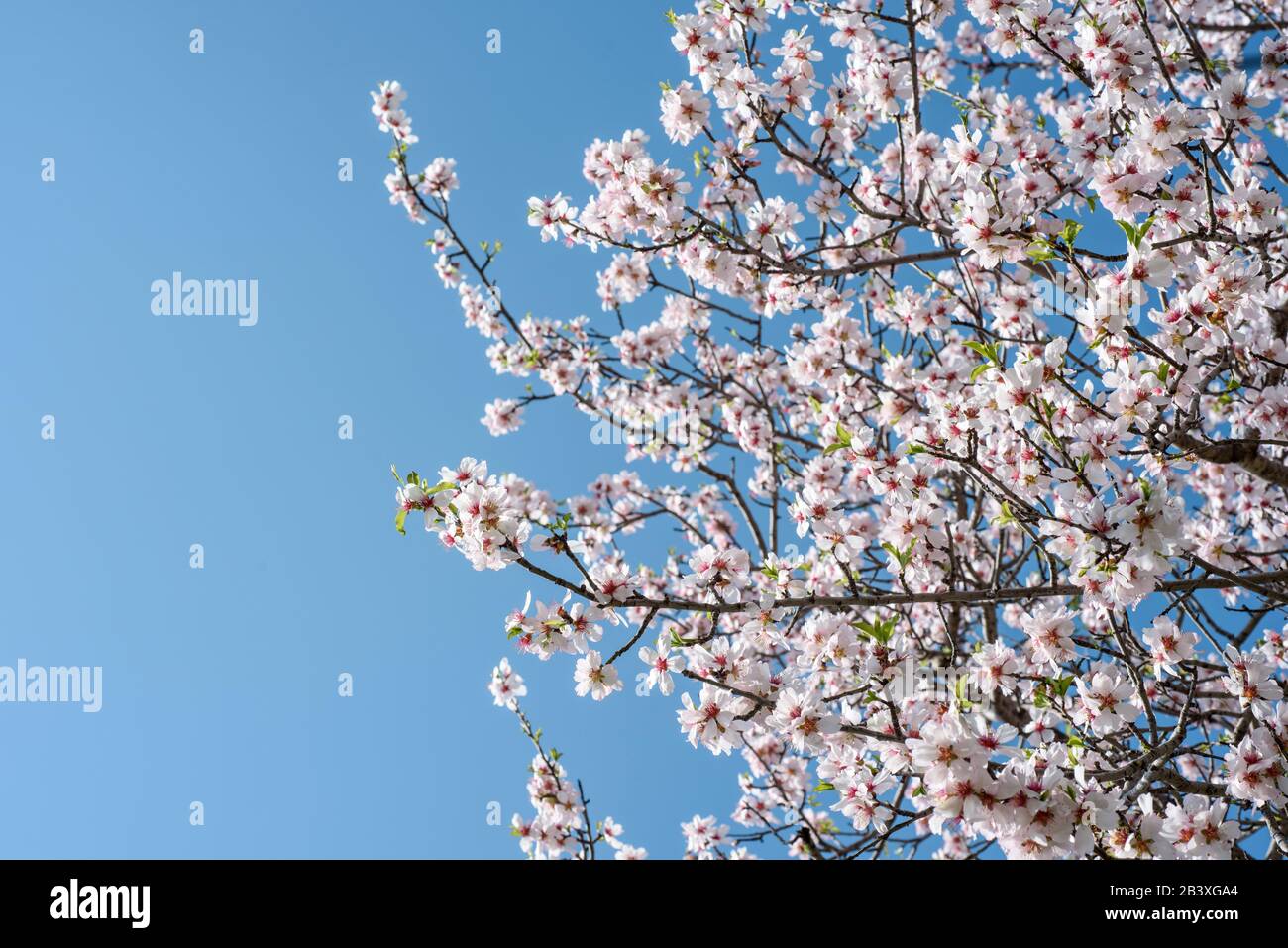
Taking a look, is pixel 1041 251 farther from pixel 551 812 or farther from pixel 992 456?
pixel 551 812

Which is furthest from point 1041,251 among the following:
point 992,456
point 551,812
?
point 551,812

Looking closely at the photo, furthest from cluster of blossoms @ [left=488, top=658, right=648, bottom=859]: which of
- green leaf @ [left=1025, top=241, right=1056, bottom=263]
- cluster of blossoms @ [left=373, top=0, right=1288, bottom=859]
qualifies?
green leaf @ [left=1025, top=241, right=1056, bottom=263]

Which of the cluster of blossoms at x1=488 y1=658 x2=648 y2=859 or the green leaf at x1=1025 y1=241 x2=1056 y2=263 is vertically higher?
the green leaf at x1=1025 y1=241 x2=1056 y2=263

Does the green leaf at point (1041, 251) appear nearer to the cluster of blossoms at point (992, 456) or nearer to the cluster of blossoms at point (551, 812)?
the cluster of blossoms at point (992, 456)

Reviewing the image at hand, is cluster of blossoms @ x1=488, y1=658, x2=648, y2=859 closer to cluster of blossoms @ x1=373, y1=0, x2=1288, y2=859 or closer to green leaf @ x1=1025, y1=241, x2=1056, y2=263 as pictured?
cluster of blossoms @ x1=373, y1=0, x2=1288, y2=859

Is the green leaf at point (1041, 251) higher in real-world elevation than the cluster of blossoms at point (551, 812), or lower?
higher

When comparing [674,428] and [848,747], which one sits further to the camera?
[674,428]

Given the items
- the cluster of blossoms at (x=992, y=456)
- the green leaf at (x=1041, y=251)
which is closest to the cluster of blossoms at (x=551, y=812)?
the cluster of blossoms at (x=992, y=456)

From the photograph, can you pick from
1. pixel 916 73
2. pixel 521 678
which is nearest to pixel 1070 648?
pixel 916 73

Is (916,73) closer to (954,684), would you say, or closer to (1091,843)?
(954,684)

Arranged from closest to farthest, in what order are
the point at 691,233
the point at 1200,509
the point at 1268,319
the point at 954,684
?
the point at 954,684, the point at 691,233, the point at 1268,319, the point at 1200,509
